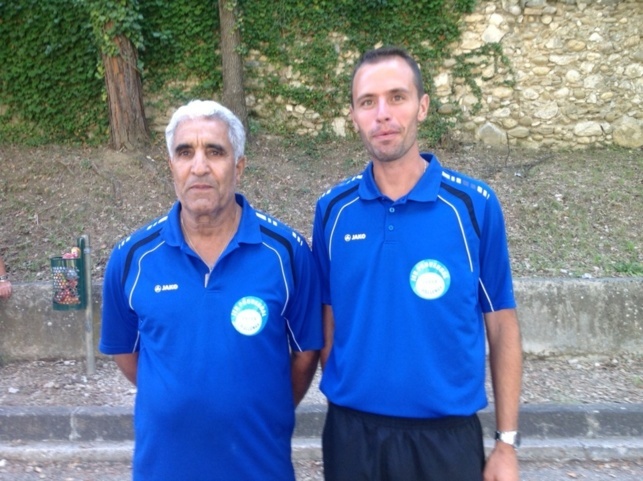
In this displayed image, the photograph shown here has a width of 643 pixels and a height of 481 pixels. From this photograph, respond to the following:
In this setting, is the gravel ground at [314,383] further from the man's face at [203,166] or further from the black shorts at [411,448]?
the man's face at [203,166]

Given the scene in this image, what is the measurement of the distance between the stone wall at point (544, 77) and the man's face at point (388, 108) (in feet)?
20.9

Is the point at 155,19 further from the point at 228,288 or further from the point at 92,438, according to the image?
the point at 228,288

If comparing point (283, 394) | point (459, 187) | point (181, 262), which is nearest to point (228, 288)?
point (181, 262)

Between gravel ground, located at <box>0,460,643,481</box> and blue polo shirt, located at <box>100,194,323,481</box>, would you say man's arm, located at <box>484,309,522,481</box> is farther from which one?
gravel ground, located at <box>0,460,643,481</box>

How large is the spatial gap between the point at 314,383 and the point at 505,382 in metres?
2.89

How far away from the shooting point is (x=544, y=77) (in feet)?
27.8

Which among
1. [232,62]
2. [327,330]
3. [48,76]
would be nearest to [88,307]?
[327,330]

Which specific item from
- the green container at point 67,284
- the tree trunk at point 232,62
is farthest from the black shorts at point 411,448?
the tree trunk at point 232,62

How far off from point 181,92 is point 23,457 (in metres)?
5.49

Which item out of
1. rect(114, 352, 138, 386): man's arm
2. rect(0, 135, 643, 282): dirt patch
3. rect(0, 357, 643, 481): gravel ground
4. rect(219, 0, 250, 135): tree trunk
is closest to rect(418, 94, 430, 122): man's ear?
rect(114, 352, 138, 386): man's arm

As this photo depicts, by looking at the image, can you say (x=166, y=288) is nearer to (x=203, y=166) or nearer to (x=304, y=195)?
(x=203, y=166)

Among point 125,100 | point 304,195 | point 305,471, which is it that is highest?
point 125,100

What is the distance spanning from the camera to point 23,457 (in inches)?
164

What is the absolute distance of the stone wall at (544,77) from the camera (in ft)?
27.4
